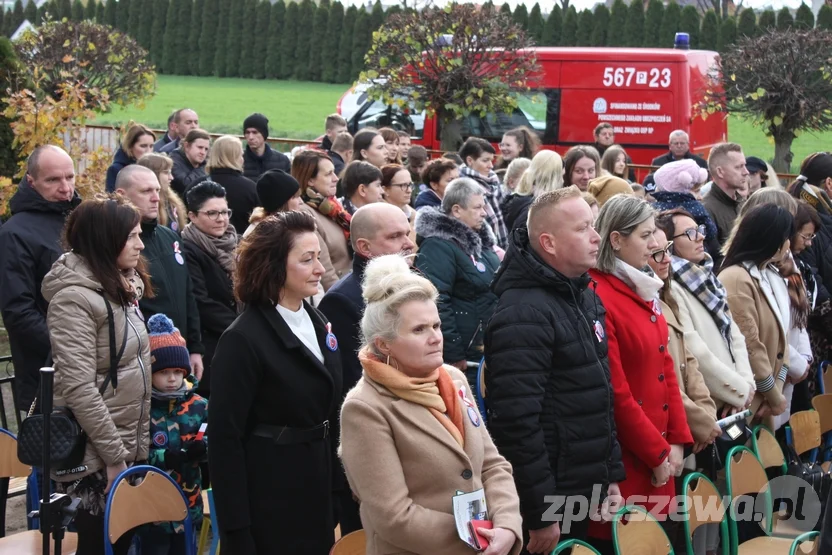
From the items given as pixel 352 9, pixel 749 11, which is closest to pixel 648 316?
pixel 749 11

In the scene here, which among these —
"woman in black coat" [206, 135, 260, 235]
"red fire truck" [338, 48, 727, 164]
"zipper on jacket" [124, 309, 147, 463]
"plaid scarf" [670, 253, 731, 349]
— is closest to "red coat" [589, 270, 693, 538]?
"plaid scarf" [670, 253, 731, 349]

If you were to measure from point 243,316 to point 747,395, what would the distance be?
2.77 meters

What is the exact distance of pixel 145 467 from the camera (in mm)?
3893

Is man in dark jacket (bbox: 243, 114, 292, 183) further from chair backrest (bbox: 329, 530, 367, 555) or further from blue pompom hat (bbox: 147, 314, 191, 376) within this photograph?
chair backrest (bbox: 329, 530, 367, 555)

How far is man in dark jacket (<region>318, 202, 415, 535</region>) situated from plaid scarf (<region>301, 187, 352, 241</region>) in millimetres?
1723

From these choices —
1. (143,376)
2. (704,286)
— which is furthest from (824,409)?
(143,376)

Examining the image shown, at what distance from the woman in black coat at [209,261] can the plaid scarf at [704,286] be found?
8.01 ft

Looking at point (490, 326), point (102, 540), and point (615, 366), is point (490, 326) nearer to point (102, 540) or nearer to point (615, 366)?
point (615, 366)

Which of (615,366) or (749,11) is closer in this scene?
(615,366)

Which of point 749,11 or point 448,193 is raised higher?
point 749,11

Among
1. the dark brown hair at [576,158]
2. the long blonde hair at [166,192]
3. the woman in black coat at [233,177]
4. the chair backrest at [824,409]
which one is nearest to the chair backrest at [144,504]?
the long blonde hair at [166,192]

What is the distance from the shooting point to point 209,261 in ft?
18.9

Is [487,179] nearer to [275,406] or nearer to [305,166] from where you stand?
[305,166]

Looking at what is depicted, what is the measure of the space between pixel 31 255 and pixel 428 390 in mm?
2664
